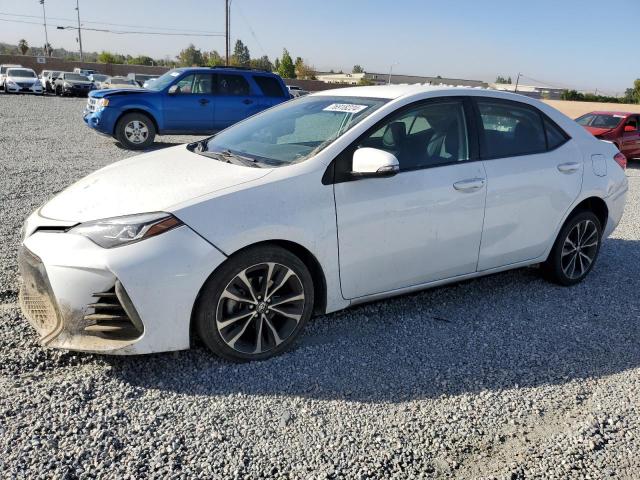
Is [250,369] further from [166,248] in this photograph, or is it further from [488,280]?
[488,280]

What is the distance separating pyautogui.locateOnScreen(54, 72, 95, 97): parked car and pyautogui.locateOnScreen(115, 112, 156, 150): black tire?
2389 cm

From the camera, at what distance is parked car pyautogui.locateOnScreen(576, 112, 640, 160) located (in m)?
14.5

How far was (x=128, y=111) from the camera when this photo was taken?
38.5ft

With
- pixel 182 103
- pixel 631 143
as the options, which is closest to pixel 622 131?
pixel 631 143

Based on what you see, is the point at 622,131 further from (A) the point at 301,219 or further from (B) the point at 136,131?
(A) the point at 301,219

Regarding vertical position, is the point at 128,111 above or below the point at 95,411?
above

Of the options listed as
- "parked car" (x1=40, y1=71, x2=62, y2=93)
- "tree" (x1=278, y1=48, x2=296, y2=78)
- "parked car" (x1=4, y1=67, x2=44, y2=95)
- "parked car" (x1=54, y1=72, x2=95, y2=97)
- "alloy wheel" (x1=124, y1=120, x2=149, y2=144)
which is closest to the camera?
"alloy wheel" (x1=124, y1=120, x2=149, y2=144)

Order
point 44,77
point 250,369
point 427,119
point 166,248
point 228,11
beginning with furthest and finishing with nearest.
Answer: point 228,11 → point 44,77 → point 427,119 → point 250,369 → point 166,248

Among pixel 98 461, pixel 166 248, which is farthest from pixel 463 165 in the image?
pixel 98 461

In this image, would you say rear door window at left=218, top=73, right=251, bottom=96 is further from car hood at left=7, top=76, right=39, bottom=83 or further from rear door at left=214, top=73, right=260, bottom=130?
car hood at left=7, top=76, right=39, bottom=83

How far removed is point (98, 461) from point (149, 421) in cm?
33

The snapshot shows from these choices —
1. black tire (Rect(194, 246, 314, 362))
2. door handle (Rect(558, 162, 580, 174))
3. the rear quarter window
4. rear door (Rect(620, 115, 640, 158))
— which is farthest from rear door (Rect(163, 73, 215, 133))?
rear door (Rect(620, 115, 640, 158))

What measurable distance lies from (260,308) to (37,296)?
4.23 feet

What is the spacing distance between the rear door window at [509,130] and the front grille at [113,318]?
8.98 ft
